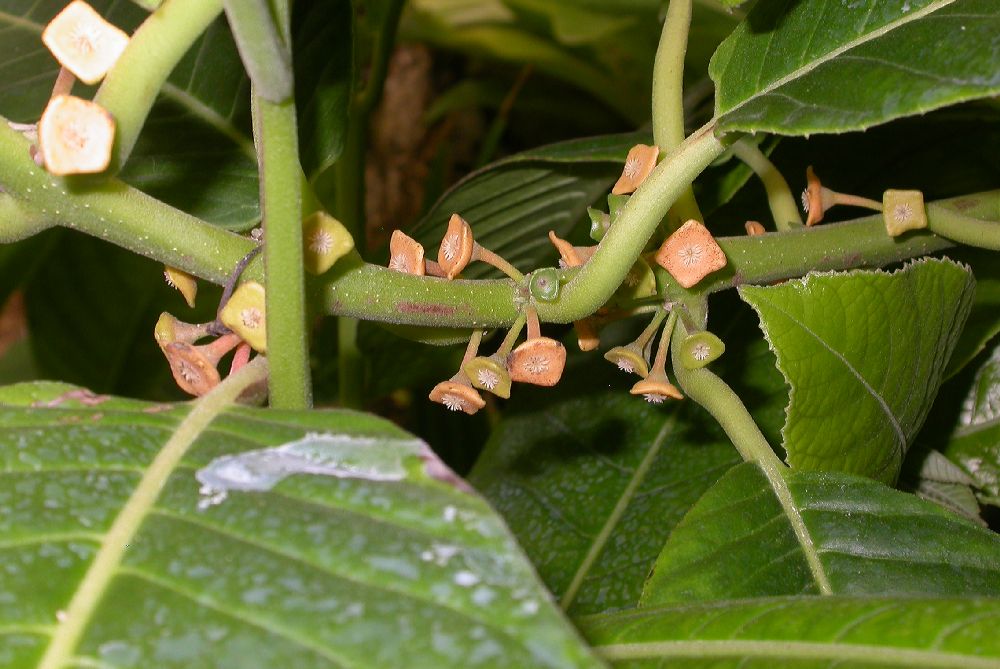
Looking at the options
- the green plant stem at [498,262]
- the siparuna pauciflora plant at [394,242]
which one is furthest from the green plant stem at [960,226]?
the green plant stem at [498,262]

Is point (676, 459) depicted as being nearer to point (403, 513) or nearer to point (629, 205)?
point (629, 205)

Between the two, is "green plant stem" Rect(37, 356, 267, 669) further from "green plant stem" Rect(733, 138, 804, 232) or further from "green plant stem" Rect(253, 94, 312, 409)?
"green plant stem" Rect(733, 138, 804, 232)

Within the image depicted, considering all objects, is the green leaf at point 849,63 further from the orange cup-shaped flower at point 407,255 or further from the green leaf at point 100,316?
the green leaf at point 100,316

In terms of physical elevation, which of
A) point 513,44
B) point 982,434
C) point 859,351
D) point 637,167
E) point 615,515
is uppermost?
point 513,44

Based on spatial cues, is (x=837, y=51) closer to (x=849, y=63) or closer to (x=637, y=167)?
(x=849, y=63)

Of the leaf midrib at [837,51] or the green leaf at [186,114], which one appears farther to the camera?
the green leaf at [186,114]

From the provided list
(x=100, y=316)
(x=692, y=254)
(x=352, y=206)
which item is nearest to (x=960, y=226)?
(x=692, y=254)

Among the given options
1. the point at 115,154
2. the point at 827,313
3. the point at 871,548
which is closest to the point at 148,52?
the point at 115,154
